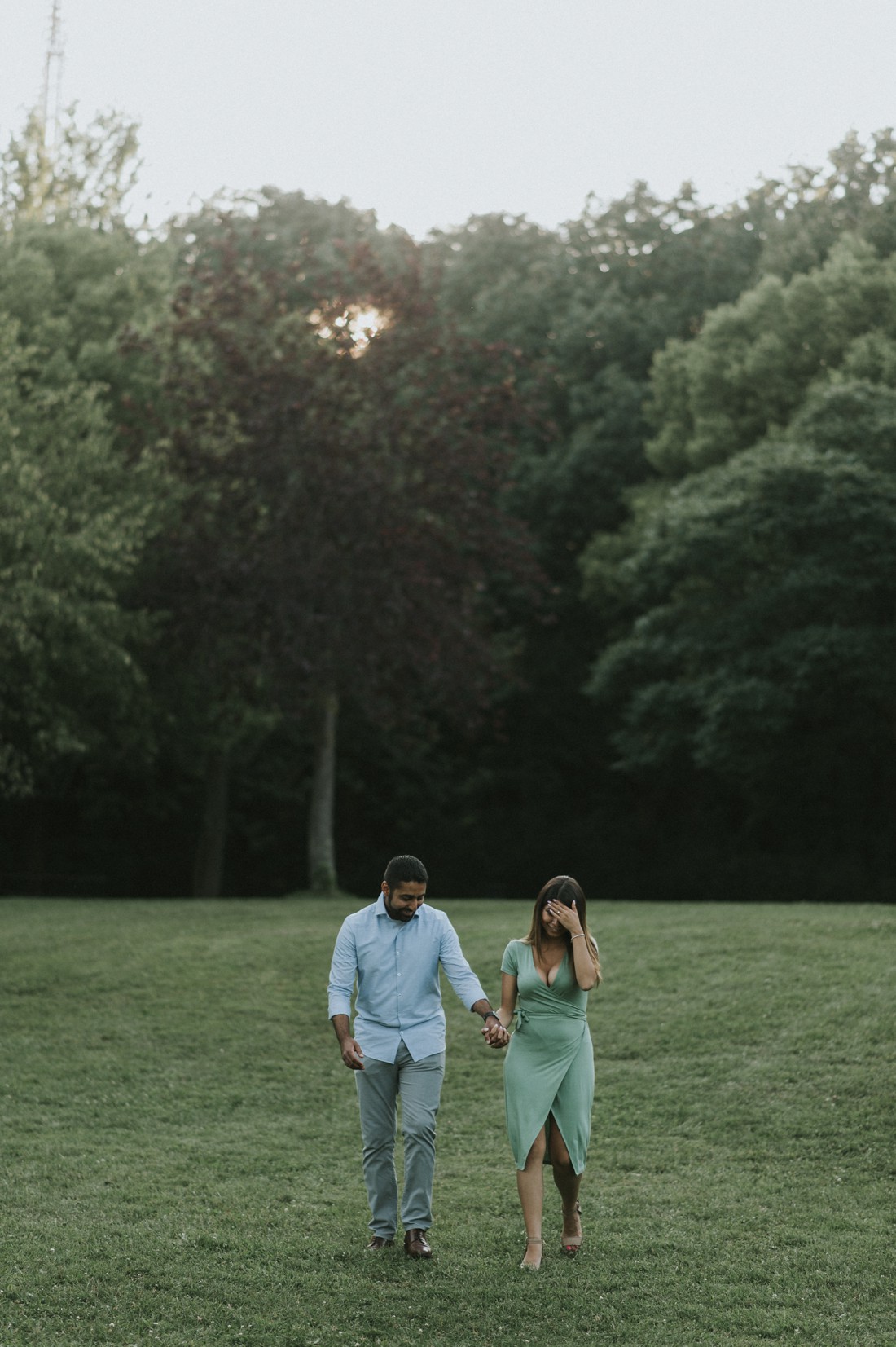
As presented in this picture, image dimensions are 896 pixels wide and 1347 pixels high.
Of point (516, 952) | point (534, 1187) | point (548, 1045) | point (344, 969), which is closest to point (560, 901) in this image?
point (516, 952)

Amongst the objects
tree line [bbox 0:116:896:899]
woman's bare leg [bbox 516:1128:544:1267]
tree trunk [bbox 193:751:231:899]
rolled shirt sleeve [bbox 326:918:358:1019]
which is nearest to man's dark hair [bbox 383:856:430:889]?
rolled shirt sleeve [bbox 326:918:358:1019]

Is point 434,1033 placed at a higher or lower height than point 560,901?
lower

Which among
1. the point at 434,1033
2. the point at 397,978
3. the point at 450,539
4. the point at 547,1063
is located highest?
the point at 450,539

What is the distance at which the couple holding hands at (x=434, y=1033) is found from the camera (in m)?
7.40

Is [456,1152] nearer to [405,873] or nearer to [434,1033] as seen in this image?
[434,1033]

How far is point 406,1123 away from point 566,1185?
41.4 inches

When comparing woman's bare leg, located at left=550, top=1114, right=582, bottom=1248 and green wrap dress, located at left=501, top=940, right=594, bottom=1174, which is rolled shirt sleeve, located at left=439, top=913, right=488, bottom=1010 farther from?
woman's bare leg, located at left=550, top=1114, right=582, bottom=1248

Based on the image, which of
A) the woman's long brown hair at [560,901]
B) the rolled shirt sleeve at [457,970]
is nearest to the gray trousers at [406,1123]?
the rolled shirt sleeve at [457,970]

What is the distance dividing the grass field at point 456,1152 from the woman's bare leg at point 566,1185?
0.15 m

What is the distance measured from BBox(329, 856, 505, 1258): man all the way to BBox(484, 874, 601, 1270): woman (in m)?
0.29

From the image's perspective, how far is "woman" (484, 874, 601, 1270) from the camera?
7.41 m

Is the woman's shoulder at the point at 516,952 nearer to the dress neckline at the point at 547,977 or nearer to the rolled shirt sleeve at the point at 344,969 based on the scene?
the dress neckline at the point at 547,977

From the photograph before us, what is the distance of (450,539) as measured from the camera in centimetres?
2512

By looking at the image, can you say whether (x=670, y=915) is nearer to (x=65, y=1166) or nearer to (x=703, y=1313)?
(x=65, y=1166)
